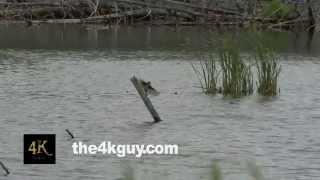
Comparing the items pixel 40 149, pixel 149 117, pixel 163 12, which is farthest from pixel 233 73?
pixel 163 12

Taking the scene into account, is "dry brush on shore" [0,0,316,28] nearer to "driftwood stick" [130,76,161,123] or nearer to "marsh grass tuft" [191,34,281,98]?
"marsh grass tuft" [191,34,281,98]

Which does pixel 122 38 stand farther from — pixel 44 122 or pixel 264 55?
pixel 44 122

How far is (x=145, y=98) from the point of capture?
50.9 ft

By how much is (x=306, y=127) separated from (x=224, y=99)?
3.45 m

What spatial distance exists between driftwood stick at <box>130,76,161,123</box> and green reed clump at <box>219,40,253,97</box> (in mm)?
2881

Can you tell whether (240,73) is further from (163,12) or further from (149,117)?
(163,12)

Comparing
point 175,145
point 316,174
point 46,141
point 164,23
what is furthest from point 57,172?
point 164,23

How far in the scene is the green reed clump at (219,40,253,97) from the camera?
18.6 meters

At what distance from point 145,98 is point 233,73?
3.80 metres

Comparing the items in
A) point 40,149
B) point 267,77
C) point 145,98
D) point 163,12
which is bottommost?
point 40,149

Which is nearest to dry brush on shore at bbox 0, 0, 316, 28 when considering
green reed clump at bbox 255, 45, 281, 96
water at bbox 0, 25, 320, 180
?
water at bbox 0, 25, 320, 180

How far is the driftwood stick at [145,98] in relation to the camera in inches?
603

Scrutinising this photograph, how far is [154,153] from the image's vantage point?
512 inches

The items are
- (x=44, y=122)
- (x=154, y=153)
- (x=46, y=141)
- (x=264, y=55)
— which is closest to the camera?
(x=46, y=141)
